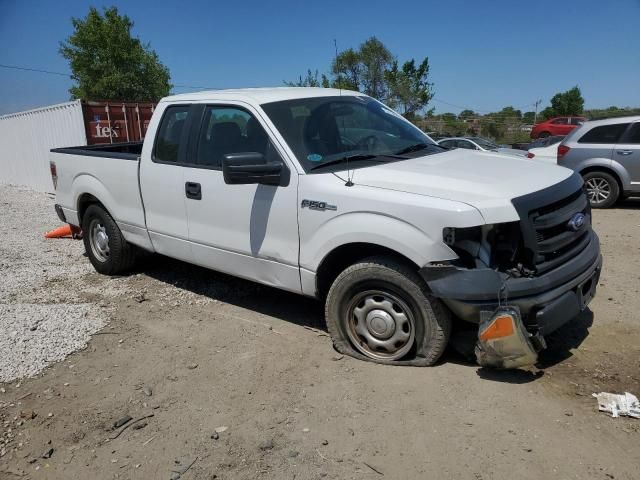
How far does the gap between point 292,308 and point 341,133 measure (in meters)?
1.72

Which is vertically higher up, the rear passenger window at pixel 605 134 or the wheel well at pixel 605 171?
the rear passenger window at pixel 605 134

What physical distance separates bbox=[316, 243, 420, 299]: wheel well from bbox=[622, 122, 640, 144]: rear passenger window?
7.95 metres

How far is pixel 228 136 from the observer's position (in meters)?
4.46

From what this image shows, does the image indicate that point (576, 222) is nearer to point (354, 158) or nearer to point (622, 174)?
point (354, 158)

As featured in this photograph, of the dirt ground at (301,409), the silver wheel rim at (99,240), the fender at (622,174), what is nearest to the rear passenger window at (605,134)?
the fender at (622,174)

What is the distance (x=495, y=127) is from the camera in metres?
35.2

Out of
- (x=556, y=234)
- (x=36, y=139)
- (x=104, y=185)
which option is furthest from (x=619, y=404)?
(x=36, y=139)

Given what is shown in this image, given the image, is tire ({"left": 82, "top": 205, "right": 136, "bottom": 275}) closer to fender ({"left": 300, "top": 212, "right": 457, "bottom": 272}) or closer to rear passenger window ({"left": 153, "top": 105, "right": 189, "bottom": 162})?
rear passenger window ({"left": 153, "top": 105, "right": 189, "bottom": 162})

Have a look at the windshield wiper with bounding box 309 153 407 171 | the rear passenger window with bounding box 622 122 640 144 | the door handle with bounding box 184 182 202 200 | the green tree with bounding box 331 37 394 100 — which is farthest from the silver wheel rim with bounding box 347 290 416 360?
the green tree with bounding box 331 37 394 100

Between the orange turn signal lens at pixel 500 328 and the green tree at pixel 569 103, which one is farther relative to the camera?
the green tree at pixel 569 103

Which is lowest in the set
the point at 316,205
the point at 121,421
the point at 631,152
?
the point at 121,421

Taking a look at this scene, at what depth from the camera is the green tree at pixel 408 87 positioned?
3247 cm

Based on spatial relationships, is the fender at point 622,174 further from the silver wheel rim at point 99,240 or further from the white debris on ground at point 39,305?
the white debris on ground at point 39,305

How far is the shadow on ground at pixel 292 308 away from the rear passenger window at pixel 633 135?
6306 millimetres
